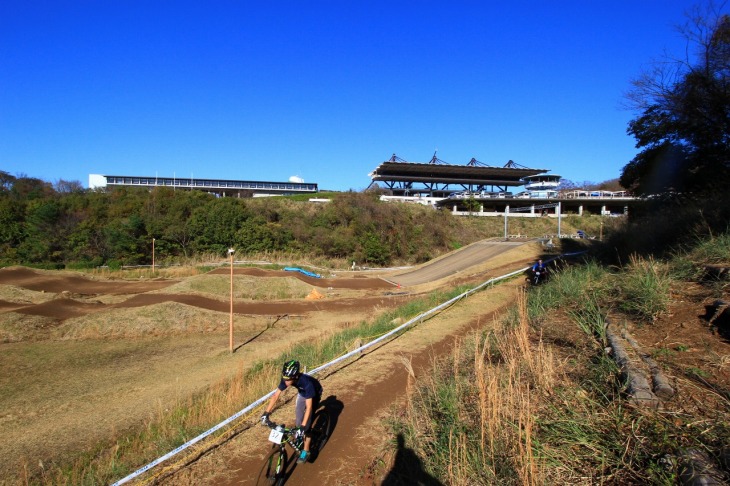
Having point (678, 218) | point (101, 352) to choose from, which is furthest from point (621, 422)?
point (101, 352)

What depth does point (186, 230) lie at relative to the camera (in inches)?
1634

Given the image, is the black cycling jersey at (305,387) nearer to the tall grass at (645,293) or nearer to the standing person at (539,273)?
the tall grass at (645,293)

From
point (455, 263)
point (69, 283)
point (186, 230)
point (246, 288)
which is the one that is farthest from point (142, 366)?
point (186, 230)

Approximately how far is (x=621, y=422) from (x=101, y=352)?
17166 millimetres

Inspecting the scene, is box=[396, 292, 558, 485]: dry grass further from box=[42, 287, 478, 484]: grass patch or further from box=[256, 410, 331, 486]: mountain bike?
box=[42, 287, 478, 484]: grass patch

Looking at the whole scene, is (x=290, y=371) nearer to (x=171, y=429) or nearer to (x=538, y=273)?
(x=171, y=429)

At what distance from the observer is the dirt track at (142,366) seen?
8023 mm

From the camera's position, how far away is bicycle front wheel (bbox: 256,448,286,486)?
503 centimetres

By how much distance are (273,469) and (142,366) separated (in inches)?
426

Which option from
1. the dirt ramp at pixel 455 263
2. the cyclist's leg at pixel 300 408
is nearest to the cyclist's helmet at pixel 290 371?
the cyclist's leg at pixel 300 408

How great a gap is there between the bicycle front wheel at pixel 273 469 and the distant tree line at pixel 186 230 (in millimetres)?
36367

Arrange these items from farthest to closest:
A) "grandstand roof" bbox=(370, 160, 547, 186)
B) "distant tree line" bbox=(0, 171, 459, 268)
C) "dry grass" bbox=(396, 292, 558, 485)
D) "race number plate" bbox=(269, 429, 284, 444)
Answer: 1. "grandstand roof" bbox=(370, 160, 547, 186)
2. "distant tree line" bbox=(0, 171, 459, 268)
3. "race number plate" bbox=(269, 429, 284, 444)
4. "dry grass" bbox=(396, 292, 558, 485)

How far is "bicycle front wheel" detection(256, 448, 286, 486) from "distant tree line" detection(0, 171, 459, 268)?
36.4 m

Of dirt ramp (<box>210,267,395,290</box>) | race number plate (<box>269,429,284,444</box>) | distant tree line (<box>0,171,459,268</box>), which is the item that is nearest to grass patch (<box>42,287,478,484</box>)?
race number plate (<box>269,429,284,444</box>)
